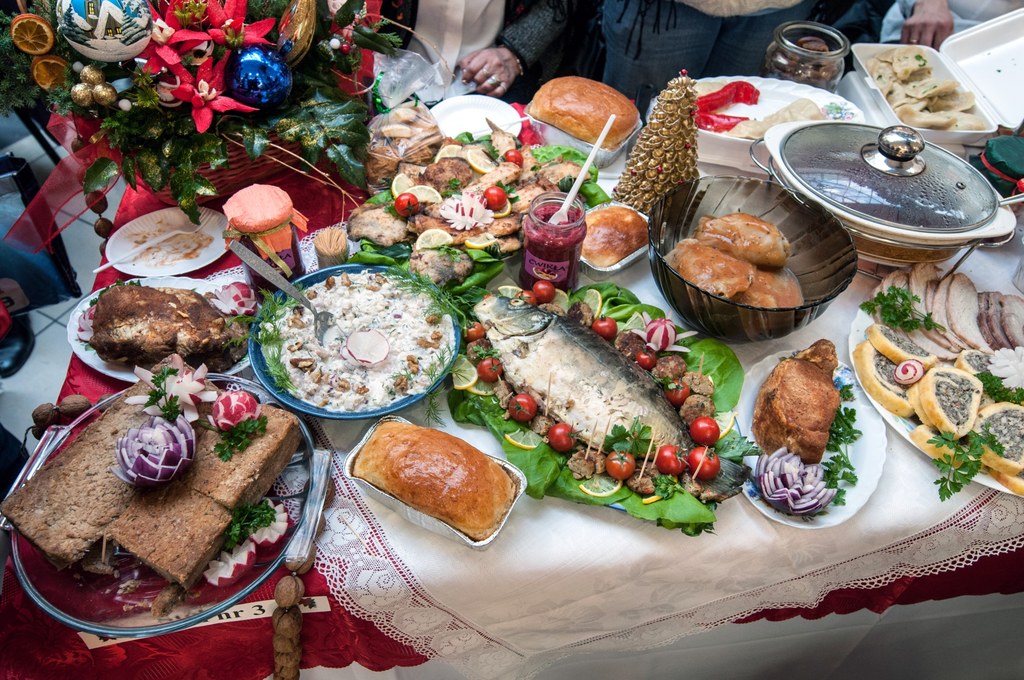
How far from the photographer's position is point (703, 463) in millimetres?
1130

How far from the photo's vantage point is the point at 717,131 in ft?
6.11

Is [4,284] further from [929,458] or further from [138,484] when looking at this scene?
[929,458]

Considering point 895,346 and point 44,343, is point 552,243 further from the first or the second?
point 44,343

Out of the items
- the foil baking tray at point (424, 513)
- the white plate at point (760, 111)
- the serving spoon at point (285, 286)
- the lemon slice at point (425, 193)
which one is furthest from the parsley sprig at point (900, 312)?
the serving spoon at point (285, 286)

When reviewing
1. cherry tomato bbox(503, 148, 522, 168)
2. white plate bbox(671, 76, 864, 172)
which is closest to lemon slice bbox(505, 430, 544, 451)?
cherry tomato bbox(503, 148, 522, 168)

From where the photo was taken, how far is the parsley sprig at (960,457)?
1174mm

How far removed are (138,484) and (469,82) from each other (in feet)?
6.72

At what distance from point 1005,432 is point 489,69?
6.95 ft

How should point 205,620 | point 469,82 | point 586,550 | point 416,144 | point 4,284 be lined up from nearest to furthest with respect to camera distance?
point 205,620 → point 586,550 → point 416,144 → point 4,284 → point 469,82

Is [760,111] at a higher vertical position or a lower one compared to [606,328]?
higher

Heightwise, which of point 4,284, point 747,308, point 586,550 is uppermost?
point 747,308

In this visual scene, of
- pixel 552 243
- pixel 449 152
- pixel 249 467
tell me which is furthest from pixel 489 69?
pixel 249 467

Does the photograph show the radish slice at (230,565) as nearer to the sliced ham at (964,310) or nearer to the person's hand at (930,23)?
the sliced ham at (964,310)

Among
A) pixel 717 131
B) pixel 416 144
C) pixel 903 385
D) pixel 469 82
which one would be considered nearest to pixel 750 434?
pixel 903 385
